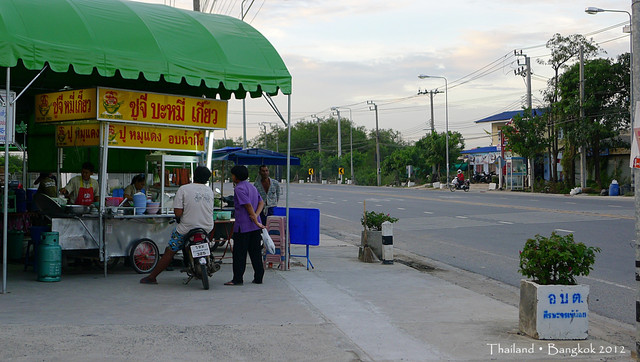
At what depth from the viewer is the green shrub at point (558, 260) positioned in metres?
7.07

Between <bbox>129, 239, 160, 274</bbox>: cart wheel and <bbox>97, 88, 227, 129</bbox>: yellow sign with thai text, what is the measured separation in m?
2.08

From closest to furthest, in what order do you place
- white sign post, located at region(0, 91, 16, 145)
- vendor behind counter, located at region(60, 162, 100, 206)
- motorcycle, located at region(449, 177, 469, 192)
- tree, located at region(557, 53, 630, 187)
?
1. white sign post, located at region(0, 91, 16, 145)
2. vendor behind counter, located at region(60, 162, 100, 206)
3. tree, located at region(557, 53, 630, 187)
4. motorcycle, located at region(449, 177, 469, 192)

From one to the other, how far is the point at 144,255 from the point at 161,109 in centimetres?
255

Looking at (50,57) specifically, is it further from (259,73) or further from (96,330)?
(96,330)

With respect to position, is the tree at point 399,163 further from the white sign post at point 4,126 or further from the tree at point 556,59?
the white sign post at point 4,126

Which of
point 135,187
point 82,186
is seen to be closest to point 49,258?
point 135,187

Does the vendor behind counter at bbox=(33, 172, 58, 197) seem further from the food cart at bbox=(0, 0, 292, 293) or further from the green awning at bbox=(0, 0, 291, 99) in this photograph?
the green awning at bbox=(0, 0, 291, 99)

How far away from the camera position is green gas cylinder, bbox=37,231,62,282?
10.2 metres

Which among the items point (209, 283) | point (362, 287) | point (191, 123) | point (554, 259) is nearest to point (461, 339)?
point (554, 259)

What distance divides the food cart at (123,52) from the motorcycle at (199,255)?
1.73 m

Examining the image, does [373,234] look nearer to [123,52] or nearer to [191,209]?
[191,209]

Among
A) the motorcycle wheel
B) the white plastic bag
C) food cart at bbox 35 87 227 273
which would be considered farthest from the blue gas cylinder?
the motorcycle wheel

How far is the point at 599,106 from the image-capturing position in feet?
155

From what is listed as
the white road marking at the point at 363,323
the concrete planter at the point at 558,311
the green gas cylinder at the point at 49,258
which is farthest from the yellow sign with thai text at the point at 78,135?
the concrete planter at the point at 558,311
